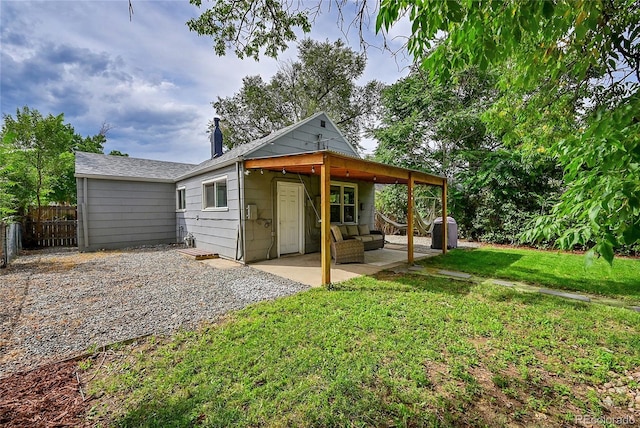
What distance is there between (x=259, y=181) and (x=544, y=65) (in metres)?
5.70

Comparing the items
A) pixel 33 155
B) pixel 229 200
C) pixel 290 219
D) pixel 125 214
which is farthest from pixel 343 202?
pixel 33 155

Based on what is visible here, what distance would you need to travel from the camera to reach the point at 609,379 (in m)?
2.29

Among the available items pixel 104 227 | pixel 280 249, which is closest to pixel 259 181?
pixel 280 249

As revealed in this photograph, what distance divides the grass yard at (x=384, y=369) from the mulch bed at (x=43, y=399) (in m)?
0.12

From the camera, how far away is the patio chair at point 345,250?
6680 millimetres

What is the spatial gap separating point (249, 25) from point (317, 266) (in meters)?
4.77

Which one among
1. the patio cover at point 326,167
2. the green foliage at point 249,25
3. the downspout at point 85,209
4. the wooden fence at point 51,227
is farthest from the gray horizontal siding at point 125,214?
the green foliage at point 249,25

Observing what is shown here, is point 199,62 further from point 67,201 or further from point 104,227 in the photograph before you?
point 67,201

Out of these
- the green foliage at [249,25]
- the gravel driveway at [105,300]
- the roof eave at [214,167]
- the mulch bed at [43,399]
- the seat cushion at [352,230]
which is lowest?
the mulch bed at [43,399]

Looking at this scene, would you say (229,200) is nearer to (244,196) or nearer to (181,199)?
(244,196)

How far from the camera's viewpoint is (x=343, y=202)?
29.9ft

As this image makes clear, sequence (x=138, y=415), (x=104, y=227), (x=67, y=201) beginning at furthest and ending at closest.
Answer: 1. (x=67, y=201)
2. (x=104, y=227)
3. (x=138, y=415)

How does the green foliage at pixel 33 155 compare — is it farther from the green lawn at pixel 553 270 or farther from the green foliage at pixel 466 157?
the green lawn at pixel 553 270

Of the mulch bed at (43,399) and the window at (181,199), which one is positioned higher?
the window at (181,199)
